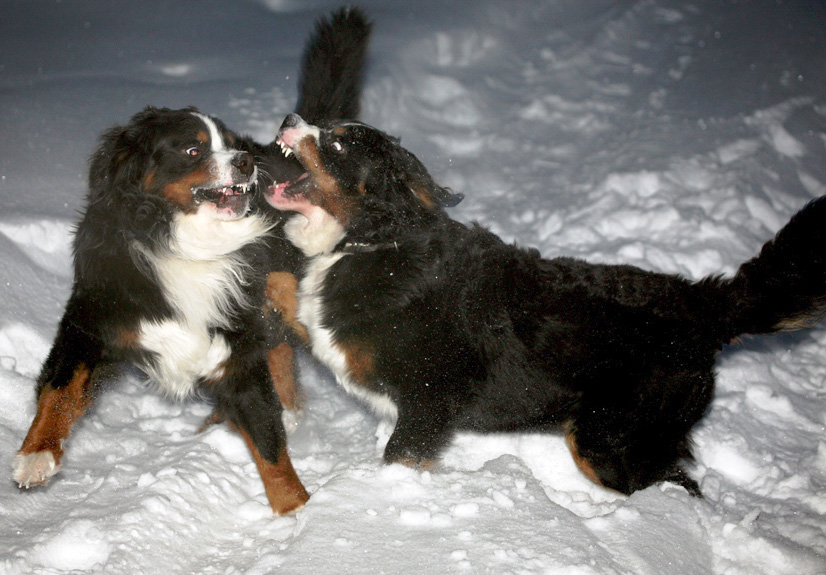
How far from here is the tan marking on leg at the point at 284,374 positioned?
310 cm

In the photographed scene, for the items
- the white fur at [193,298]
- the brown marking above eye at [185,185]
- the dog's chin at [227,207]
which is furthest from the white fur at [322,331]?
the brown marking above eye at [185,185]

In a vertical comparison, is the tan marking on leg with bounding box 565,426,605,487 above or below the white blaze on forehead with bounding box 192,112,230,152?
below

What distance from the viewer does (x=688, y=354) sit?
250cm

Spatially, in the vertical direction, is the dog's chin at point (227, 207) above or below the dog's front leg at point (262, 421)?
above

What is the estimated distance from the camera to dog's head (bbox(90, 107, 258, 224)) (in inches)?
98.3

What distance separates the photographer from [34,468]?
7.22ft

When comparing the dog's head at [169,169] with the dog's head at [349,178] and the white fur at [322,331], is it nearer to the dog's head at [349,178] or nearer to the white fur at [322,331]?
the dog's head at [349,178]

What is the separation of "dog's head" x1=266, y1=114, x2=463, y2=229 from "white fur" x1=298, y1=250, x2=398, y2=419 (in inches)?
9.6

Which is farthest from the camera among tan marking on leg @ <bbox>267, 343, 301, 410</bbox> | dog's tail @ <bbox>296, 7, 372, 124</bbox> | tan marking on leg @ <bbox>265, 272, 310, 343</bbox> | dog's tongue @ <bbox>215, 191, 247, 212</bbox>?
dog's tail @ <bbox>296, 7, 372, 124</bbox>

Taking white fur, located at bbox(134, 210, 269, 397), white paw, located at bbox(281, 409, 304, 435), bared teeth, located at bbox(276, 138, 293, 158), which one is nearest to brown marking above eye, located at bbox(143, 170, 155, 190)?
white fur, located at bbox(134, 210, 269, 397)

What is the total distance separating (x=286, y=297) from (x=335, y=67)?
153cm

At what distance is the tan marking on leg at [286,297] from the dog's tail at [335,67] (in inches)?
39.4

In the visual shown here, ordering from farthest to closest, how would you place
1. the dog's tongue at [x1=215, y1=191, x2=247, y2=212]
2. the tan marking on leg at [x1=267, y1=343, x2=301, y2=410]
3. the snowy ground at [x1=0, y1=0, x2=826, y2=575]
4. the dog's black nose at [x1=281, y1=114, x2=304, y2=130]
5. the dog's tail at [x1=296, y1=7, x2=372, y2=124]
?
1. the dog's tail at [x1=296, y1=7, x2=372, y2=124]
2. the tan marking on leg at [x1=267, y1=343, x2=301, y2=410]
3. the dog's black nose at [x1=281, y1=114, x2=304, y2=130]
4. the dog's tongue at [x1=215, y1=191, x2=247, y2=212]
5. the snowy ground at [x1=0, y1=0, x2=826, y2=575]

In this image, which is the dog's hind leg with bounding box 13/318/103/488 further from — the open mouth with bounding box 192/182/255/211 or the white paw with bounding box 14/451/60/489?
the open mouth with bounding box 192/182/255/211
